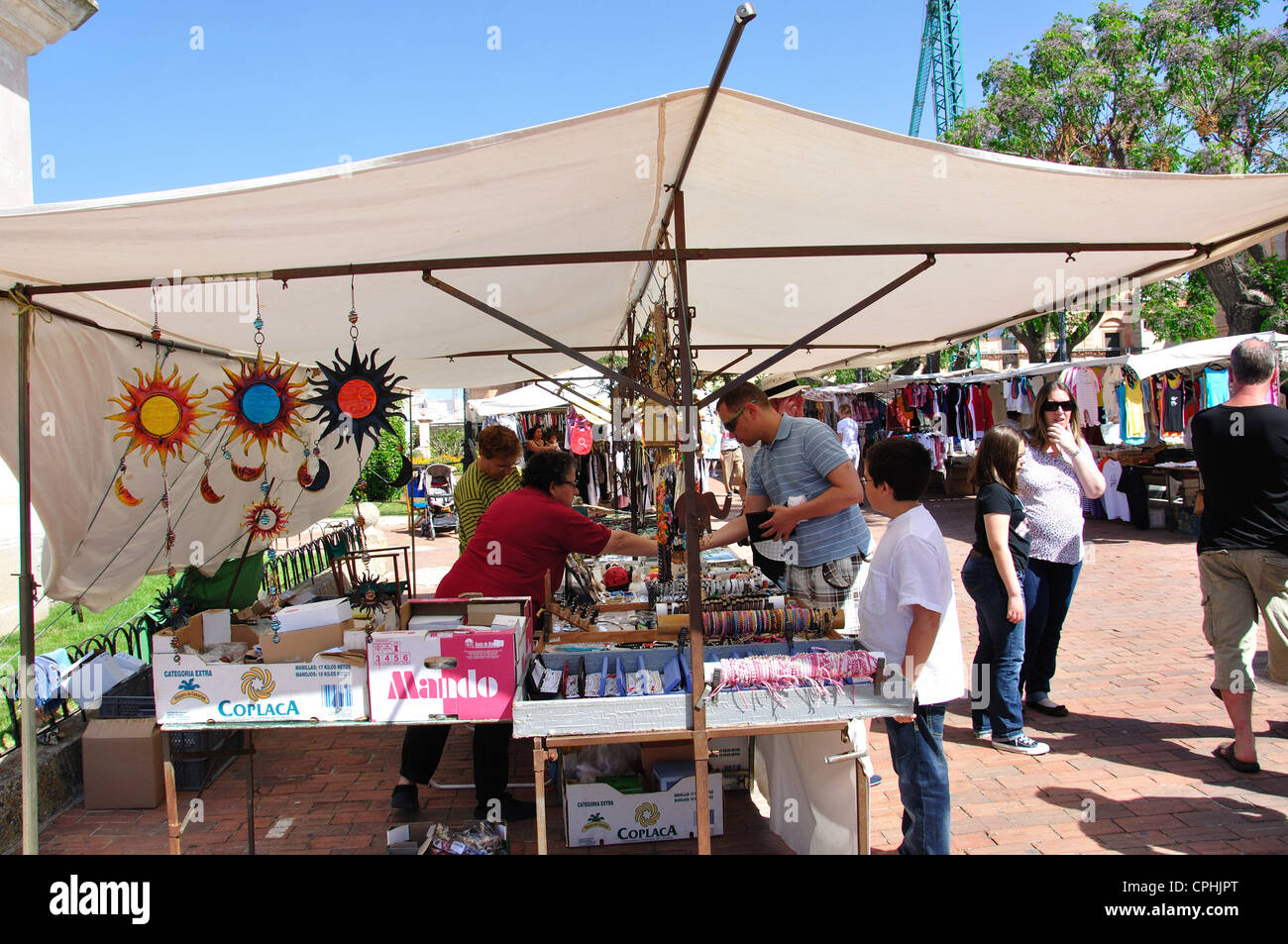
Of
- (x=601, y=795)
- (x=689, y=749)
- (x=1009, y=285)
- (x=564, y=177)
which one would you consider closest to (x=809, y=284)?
(x=1009, y=285)

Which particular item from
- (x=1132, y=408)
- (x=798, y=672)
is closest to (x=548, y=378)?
(x=798, y=672)

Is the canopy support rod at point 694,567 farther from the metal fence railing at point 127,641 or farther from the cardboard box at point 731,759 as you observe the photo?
the metal fence railing at point 127,641

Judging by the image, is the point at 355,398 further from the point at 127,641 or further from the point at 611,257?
the point at 127,641

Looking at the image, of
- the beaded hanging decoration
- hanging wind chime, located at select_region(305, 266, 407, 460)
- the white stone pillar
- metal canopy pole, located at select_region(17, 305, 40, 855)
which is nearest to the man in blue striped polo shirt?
the beaded hanging decoration

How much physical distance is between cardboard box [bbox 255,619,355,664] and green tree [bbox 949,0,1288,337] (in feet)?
55.9

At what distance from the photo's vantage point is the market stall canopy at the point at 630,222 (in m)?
2.47

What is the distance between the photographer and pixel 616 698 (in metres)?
2.72

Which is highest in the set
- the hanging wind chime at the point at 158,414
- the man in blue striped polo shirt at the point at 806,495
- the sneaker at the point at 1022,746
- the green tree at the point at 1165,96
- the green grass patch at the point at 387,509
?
the green tree at the point at 1165,96

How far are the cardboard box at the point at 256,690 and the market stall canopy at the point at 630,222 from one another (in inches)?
62.3

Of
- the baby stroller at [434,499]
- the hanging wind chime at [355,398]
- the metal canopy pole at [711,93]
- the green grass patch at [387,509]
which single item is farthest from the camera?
the green grass patch at [387,509]

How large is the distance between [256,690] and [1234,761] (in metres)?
4.58

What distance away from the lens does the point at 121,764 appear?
4094 mm

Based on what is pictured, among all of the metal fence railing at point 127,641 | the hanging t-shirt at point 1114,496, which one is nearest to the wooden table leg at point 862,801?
the metal fence railing at point 127,641

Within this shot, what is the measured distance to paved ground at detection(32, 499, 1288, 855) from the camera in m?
3.47
